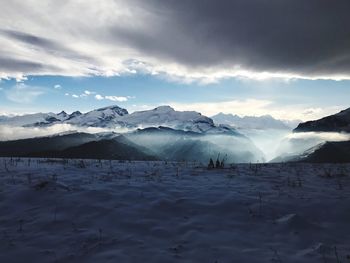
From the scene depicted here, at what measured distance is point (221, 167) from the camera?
65.3ft

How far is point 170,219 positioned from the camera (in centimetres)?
1031

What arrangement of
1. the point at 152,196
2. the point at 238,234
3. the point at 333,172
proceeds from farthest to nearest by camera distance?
the point at 333,172, the point at 152,196, the point at 238,234

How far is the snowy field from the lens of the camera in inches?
326

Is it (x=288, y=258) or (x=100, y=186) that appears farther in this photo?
(x=100, y=186)

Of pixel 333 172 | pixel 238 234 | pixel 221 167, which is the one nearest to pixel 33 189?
pixel 238 234

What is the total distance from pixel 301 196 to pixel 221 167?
7652mm

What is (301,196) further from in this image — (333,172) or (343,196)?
(333,172)

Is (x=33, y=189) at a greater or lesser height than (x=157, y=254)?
greater

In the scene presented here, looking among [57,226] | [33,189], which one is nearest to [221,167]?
[33,189]

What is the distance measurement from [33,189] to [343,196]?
10106 mm

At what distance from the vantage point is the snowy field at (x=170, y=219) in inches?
326

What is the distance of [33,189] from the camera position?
41.6 ft

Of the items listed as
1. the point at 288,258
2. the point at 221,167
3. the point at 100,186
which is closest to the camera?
the point at 288,258

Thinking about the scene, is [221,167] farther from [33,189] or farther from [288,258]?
[288,258]
